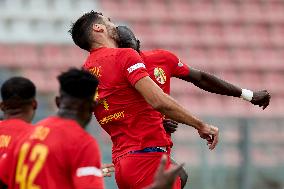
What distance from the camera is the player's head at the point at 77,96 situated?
18.5 feet

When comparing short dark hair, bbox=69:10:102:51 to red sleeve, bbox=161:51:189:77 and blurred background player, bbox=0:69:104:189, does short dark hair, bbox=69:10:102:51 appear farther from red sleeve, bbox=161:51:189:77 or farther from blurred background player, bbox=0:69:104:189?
blurred background player, bbox=0:69:104:189

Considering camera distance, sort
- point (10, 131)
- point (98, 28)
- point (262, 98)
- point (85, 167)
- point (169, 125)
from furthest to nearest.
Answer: point (262, 98) < point (169, 125) < point (98, 28) < point (10, 131) < point (85, 167)

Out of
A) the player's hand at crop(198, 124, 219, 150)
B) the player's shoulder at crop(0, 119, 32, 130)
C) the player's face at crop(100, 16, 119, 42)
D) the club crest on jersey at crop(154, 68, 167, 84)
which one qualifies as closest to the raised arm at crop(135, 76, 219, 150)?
the player's hand at crop(198, 124, 219, 150)

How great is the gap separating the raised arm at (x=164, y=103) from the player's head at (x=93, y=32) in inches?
26.4

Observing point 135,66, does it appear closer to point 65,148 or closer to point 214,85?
point 214,85

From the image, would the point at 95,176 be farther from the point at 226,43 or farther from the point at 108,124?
the point at 226,43

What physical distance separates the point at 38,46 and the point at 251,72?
12.2 feet

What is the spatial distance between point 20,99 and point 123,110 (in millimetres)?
1271

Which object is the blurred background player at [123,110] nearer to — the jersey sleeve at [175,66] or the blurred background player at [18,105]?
the jersey sleeve at [175,66]

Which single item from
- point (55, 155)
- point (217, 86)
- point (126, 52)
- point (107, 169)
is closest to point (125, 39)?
point (126, 52)

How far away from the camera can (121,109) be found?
7.58 m

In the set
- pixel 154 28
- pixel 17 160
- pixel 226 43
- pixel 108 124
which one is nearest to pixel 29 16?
pixel 154 28

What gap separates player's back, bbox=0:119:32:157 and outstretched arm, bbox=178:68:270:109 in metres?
1.86

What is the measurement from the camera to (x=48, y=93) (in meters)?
16.3
